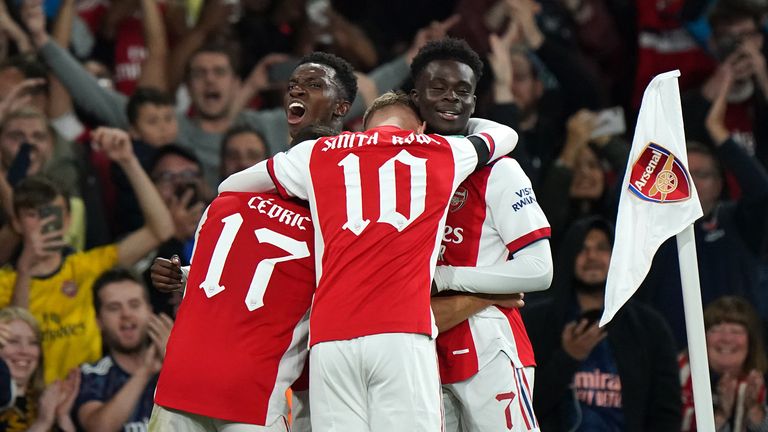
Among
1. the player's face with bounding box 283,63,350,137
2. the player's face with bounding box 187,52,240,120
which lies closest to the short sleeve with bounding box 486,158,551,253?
the player's face with bounding box 283,63,350,137

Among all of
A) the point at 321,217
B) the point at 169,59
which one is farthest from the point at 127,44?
the point at 321,217

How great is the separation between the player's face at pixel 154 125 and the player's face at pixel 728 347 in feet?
13.0

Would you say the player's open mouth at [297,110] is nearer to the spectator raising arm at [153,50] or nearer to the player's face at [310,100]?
the player's face at [310,100]

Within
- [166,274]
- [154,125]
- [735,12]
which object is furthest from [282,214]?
[735,12]

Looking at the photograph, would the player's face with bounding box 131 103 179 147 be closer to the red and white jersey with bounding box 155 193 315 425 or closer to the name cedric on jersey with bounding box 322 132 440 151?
the red and white jersey with bounding box 155 193 315 425

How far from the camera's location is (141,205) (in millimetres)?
8719

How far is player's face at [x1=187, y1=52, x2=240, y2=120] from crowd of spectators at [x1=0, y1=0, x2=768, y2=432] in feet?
0.05

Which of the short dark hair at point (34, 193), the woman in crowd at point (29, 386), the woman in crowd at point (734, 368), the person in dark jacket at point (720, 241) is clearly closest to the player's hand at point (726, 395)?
the woman in crowd at point (734, 368)

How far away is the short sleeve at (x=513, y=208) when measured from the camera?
17.9ft

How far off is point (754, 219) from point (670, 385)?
1.81m

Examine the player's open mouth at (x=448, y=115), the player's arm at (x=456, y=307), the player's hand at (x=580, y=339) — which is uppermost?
the player's open mouth at (x=448, y=115)

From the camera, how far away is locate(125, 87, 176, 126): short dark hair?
9.38m

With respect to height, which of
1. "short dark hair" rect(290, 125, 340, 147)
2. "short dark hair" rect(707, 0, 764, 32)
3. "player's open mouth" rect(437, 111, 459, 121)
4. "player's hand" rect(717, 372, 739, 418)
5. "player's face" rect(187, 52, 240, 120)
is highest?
"short dark hair" rect(707, 0, 764, 32)

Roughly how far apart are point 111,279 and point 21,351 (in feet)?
2.46
